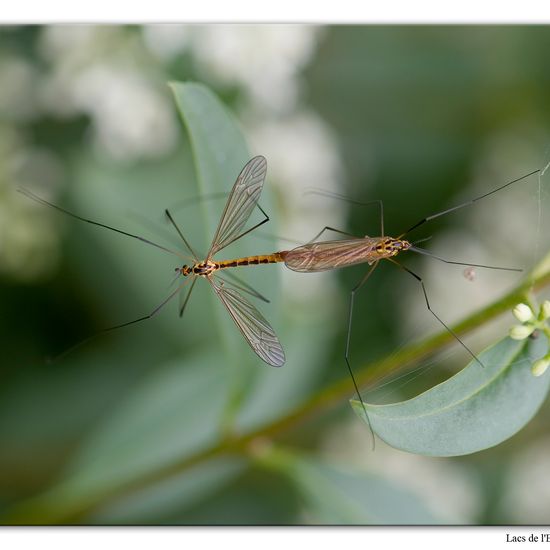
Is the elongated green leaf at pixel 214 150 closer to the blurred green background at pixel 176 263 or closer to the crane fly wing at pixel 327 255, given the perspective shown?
the crane fly wing at pixel 327 255

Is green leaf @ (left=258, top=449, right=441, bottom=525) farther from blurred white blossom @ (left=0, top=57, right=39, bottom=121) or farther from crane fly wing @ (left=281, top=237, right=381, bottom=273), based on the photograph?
blurred white blossom @ (left=0, top=57, right=39, bottom=121)

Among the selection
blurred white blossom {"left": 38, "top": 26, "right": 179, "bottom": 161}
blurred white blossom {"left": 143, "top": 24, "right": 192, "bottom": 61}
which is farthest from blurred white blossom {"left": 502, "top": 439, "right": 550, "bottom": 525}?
blurred white blossom {"left": 143, "top": 24, "right": 192, "bottom": 61}

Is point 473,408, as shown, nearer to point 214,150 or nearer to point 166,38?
point 214,150

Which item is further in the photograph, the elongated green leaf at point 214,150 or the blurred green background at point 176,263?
the blurred green background at point 176,263

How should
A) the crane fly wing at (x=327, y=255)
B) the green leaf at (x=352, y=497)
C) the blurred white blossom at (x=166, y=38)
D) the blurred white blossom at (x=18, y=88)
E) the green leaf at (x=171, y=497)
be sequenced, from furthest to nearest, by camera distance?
the blurred white blossom at (x=18, y=88) < the blurred white blossom at (x=166, y=38) < the green leaf at (x=171, y=497) < the green leaf at (x=352, y=497) < the crane fly wing at (x=327, y=255)

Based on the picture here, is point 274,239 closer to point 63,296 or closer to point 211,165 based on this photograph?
point 211,165

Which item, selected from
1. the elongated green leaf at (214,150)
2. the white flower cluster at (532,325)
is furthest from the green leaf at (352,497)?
the white flower cluster at (532,325)

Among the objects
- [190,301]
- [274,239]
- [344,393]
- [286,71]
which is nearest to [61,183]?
[190,301]
